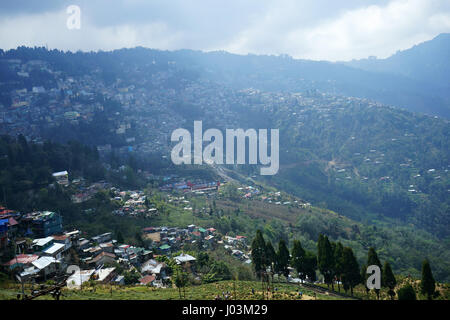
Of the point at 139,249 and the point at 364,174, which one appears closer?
the point at 139,249

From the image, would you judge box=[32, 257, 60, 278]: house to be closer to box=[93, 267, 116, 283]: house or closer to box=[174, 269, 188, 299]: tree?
box=[93, 267, 116, 283]: house

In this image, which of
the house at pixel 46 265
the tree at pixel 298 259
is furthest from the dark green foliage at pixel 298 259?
the house at pixel 46 265

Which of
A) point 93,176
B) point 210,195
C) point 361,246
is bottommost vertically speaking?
point 361,246

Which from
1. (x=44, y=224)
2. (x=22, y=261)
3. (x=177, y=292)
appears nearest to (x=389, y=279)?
(x=177, y=292)

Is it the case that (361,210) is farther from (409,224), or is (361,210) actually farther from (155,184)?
(155,184)

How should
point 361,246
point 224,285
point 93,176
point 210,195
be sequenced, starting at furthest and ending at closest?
point 210,195 < point 93,176 < point 361,246 < point 224,285

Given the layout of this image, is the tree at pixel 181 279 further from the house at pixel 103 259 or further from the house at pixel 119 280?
the house at pixel 103 259

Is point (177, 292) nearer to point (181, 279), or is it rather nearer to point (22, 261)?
point (181, 279)
